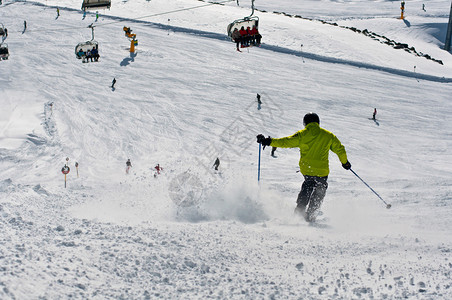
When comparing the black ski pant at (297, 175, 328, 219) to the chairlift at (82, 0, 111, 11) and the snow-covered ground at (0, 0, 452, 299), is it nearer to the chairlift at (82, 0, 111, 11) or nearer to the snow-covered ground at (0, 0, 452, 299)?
the snow-covered ground at (0, 0, 452, 299)

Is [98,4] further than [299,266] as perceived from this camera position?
Yes

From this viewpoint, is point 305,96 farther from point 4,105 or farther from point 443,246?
point 443,246

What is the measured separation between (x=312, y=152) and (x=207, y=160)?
9.09 m

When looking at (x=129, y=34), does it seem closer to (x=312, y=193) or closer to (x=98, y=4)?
(x=98, y=4)

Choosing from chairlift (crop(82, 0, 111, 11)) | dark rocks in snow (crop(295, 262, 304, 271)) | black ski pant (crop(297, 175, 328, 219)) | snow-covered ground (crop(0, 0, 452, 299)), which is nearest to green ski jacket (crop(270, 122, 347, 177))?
black ski pant (crop(297, 175, 328, 219))

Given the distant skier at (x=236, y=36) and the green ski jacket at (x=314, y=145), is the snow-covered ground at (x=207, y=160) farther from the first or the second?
the distant skier at (x=236, y=36)

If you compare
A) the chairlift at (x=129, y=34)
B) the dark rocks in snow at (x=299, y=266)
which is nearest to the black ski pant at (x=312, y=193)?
the dark rocks in snow at (x=299, y=266)

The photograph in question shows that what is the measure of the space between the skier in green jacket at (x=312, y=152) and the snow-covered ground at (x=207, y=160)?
1.30ft

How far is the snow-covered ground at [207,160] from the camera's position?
14.1 feet

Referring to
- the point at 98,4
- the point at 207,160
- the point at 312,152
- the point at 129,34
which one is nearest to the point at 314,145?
the point at 312,152

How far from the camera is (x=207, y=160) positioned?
15758 millimetres

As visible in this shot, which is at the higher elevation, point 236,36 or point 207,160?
point 236,36

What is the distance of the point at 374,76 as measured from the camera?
26.6 metres

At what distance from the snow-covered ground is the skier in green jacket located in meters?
0.40
